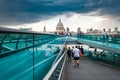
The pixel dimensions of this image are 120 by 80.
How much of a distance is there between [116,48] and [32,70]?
18410 mm

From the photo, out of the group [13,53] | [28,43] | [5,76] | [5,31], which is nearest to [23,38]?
[28,43]

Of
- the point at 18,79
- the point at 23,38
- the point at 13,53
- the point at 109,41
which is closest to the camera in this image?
the point at 13,53

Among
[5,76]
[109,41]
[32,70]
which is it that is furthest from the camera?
[109,41]

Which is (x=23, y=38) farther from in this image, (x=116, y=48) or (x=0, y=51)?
(x=116, y=48)

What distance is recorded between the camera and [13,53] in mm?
2500

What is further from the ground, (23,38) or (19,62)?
(23,38)

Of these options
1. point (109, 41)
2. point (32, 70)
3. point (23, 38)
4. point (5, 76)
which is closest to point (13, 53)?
point (5, 76)

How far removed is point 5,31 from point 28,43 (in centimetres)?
125

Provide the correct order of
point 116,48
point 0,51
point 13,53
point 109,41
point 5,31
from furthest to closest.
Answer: point 109,41 < point 116,48 < point 13,53 < point 0,51 < point 5,31

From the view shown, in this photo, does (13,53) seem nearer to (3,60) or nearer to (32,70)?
(3,60)

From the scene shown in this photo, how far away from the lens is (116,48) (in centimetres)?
2119

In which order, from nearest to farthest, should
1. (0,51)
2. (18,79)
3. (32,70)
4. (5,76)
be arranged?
(0,51) < (5,76) < (18,79) < (32,70)

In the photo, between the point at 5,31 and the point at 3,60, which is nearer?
the point at 5,31

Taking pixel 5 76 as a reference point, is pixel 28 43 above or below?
above
